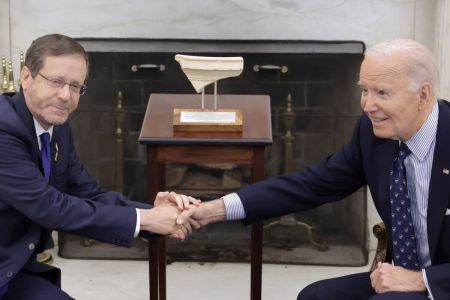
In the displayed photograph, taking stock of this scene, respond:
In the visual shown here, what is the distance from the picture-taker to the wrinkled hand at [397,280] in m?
2.56

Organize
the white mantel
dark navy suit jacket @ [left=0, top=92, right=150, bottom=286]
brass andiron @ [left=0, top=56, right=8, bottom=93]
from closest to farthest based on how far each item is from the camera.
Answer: dark navy suit jacket @ [left=0, top=92, right=150, bottom=286] < brass andiron @ [left=0, top=56, right=8, bottom=93] < the white mantel

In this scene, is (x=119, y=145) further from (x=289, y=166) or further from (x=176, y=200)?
(x=176, y=200)

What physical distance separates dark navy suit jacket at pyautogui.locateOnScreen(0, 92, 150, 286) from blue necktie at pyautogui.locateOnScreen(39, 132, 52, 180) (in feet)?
0.09

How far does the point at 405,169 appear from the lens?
8.86ft

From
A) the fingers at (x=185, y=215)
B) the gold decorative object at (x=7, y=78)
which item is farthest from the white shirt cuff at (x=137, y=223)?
the gold decorative object at (x=7, y=78)

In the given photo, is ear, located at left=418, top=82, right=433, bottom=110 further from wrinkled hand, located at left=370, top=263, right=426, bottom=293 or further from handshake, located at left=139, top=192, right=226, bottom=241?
handshake, located at left=139, top=192, right=226, bottom=241

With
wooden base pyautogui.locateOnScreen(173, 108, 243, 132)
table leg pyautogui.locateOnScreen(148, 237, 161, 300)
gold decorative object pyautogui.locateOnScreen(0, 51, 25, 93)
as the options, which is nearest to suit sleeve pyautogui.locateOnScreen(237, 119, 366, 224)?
wooden base pyautogui.locateOnScreen(173, 108, 243, 132)

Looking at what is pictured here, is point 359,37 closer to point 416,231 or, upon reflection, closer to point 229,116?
point 229,116

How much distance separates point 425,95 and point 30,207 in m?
1.18

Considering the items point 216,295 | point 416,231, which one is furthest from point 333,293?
point 216,295

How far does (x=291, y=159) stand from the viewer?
4.60m

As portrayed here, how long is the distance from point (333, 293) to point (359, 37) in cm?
185

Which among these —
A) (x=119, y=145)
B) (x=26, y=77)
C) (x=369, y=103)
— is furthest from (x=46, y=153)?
(x=119, y=145)

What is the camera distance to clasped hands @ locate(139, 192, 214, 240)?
2.90 metres
